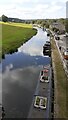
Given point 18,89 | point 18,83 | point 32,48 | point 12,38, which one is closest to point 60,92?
point 18,89

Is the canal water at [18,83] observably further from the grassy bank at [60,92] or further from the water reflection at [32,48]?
the water reflection at [32,48]

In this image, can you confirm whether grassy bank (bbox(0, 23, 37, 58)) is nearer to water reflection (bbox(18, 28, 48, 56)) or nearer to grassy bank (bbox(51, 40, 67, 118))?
water reflection (bbox(18, 28, 48, 56))

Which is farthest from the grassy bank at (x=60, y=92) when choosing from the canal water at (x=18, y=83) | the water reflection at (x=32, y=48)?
the water reflection at (x=32, y=48)

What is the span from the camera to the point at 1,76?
38188 mm

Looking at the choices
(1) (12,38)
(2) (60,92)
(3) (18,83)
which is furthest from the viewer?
(1) (12,38)

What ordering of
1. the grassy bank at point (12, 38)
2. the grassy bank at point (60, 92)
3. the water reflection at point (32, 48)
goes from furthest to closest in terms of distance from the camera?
the grassy bank at point (12, 38) → the water reflection at point (32, 48) → the grassy bank at point (60, 92)

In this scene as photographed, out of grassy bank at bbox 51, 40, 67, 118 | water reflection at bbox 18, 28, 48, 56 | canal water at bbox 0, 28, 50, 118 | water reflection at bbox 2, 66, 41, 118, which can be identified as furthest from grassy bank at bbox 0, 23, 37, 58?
grassy bank at bbox 51, 40, 67, 118

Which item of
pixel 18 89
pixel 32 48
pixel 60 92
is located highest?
pixel 32 48

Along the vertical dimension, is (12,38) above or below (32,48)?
above

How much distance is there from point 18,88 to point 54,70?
8.31 meters

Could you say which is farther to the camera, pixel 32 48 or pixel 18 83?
pixel 32 48

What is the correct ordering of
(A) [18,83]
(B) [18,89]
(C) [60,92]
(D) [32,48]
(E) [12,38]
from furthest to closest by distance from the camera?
(E) [12,38] → (D) [32,48] → (A) [18,83] → (B) [18,89] → (C) [60,92]

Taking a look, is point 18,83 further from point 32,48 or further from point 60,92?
point 32,48

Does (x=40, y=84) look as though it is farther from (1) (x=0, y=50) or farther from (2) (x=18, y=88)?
(1) (x=0, y=50)
